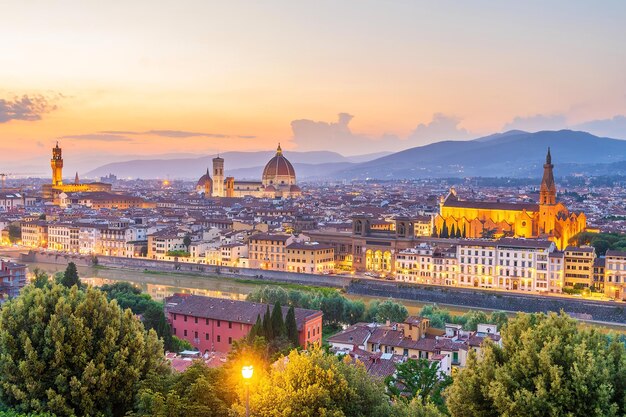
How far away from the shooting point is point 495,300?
27266mm

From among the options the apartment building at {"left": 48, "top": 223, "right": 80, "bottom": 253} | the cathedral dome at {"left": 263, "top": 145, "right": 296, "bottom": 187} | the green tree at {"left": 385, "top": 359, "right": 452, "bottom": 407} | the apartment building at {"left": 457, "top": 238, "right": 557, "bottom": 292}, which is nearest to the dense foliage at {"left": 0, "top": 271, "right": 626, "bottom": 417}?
the green tree at {"left": 385, "top": 359, "right": 452, "bottom": 407}

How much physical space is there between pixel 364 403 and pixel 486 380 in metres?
1.20

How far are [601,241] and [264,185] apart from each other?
2418 inches

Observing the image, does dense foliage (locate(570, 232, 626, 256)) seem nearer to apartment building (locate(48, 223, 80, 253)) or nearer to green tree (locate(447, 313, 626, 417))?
green tree (locate(447, 313, 626, 417))

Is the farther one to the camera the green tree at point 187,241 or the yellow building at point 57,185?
the yellow building at point 57,185

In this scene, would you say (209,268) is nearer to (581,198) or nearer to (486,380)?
(486,380)

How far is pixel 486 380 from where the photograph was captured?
23.0 feet

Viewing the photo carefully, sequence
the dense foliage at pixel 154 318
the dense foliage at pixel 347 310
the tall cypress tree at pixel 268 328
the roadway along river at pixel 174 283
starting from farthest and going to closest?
the roadway along river at pixel 174 283, the dense foliage at pixel 347 310, the dense foliage at pixel 154 318, the tall cypress tree at pixel 268 328

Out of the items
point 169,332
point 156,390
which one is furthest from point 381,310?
point 156,390

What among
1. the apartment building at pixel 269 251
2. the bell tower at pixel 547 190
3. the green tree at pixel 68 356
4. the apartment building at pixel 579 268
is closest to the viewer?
the green tree at pixel 68 356

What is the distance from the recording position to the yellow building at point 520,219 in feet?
128

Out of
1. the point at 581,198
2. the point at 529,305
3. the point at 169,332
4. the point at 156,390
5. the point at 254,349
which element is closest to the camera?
the point at 156,390

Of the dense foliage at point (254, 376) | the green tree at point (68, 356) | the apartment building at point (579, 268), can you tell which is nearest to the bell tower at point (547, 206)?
the apartment building at point (579, 268)

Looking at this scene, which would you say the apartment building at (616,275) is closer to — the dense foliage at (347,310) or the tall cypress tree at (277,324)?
the dense foliage at (347,310)
